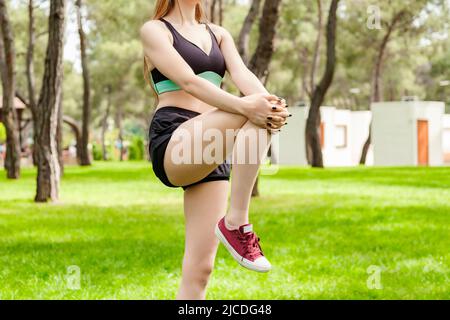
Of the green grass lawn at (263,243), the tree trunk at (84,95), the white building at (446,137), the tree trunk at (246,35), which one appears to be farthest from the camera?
the white building at (446,137)

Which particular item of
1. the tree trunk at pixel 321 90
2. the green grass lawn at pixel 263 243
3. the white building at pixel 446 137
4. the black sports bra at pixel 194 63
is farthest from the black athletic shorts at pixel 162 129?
the white building at pixel 446 137

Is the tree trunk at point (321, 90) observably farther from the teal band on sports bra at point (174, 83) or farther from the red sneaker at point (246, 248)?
the red sneaker at point (246, 248)

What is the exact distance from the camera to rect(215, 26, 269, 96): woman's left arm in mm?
3420

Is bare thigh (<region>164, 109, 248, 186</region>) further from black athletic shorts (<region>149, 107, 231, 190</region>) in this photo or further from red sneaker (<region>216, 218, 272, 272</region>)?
red sneaker (<region>216, 218, 272, 272</region>)

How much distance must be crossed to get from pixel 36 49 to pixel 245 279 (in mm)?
40383

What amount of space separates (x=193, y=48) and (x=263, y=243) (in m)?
7.20

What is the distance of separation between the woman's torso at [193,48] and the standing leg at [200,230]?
371 millimetres

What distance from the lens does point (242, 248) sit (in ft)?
10.7

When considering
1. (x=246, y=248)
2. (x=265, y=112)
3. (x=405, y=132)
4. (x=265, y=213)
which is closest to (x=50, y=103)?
(x=265, y=213)

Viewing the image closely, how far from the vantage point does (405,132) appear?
1540 inches

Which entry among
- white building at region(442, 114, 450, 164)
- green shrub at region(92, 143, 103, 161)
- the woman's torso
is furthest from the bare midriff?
green shrub at region(92, 143, 103, 161)

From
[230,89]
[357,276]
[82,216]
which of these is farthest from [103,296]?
[230,89]

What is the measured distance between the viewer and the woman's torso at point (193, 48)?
344cm
